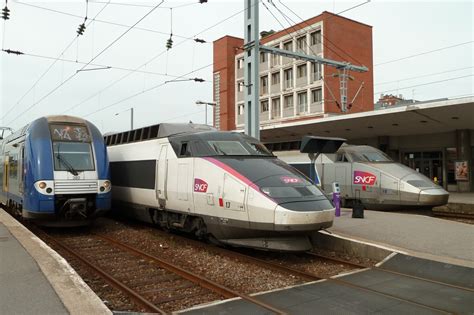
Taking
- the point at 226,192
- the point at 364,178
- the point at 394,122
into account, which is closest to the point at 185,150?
the point at 226,192

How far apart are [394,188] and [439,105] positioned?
598 centimetres

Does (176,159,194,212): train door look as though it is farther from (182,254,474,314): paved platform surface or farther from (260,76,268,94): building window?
(260,76,268,94): building window

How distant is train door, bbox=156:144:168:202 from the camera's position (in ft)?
33.5

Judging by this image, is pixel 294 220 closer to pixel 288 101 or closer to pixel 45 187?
pixel 45 187

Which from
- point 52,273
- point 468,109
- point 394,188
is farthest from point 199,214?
point 468,109

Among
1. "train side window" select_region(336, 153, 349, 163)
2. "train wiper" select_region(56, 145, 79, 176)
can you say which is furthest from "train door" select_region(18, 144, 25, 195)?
"train side window" select_region(336, 153, 349, 163)

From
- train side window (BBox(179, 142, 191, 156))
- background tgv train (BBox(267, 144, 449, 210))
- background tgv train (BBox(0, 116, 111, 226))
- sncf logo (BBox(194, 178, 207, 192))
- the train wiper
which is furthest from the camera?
background tgv train (BBox(267, 144, 449, 210))

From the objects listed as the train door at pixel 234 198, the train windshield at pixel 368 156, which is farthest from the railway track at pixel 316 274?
the train windshield at pixel 368 156

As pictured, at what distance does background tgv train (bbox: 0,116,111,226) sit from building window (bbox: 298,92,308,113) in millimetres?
36079

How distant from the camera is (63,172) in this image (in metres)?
10.8

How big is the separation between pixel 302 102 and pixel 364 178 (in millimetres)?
31991

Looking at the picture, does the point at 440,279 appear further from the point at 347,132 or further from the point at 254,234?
the point at 347,132

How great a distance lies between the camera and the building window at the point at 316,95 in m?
44.1

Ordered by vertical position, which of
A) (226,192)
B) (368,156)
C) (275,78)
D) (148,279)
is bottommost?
(148,279)
